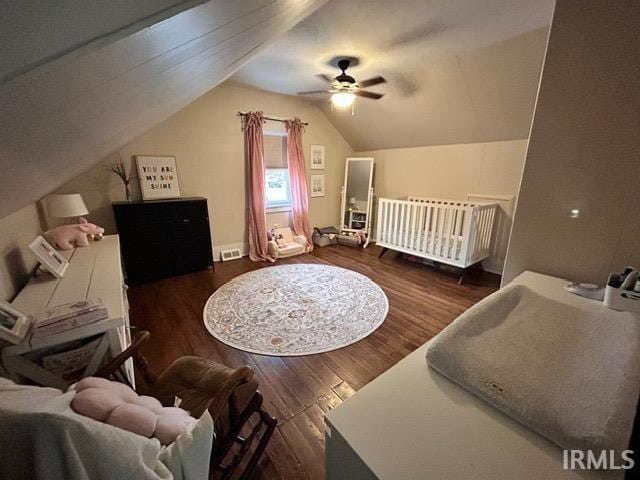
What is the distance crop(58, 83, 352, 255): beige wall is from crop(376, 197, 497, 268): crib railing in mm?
1759

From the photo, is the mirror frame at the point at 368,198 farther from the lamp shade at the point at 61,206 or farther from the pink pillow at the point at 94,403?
the pink pillow at the point at 94,403

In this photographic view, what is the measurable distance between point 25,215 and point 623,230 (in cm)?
375

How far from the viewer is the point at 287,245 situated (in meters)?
4.04

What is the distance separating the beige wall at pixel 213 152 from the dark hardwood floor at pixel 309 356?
87 centimetres

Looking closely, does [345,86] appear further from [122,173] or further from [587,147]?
[122,173]

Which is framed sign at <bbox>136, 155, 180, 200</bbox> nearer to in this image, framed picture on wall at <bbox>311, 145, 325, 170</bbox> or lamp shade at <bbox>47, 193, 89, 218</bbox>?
lamp shade at <bbox>47, 193, 89, 218</bbox>

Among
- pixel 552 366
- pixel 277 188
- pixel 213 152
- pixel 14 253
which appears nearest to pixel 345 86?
pixel 213 152

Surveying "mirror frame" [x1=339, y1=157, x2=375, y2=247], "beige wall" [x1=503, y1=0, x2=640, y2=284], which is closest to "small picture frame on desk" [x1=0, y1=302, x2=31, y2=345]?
"beige wall" [x1=503, y1=0, x2=640, y2=284]

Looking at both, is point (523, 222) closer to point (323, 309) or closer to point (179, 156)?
point (323, 309)

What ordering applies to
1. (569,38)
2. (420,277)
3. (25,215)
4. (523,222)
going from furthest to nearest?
(420,277)
(25,215)
(523,222)
(569,38)

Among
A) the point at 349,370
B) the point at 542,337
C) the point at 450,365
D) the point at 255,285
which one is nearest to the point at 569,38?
the point at 542,337

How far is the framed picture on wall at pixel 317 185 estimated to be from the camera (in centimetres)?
452

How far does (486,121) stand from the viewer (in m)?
2.88

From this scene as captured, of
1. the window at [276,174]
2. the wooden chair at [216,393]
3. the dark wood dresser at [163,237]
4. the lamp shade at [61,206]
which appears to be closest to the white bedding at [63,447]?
the wooden chair at [216,393]
